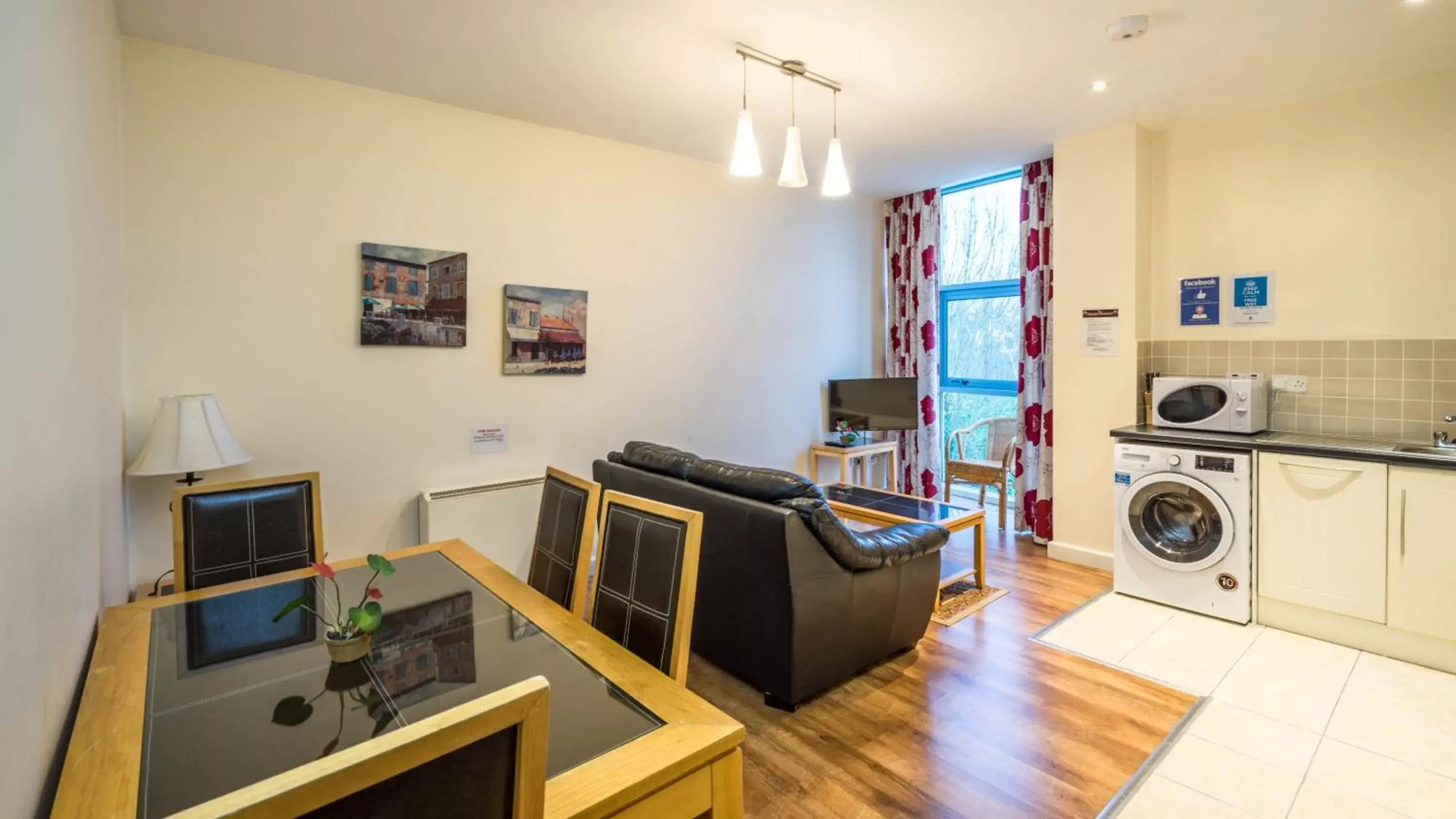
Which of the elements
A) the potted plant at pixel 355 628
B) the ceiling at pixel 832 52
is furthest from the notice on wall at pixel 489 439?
the potted plant at pixel 355 628

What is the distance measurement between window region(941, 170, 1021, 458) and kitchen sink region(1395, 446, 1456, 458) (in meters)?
2.17

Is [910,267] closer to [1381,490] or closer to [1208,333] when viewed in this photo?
[1208,333]

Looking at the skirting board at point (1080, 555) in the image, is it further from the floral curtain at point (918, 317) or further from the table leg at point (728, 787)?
the table leg at point (728, 787)

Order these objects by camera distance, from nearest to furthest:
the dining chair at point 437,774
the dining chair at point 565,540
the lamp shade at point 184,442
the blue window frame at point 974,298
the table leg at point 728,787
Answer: the dining chair at point 437,774, the table leg at point 728,787, the dining chair at point 565,540, the lamp shade at point 184,442, the blue window frame at point 974,298

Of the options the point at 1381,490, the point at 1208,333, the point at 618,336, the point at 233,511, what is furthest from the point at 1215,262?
the point at 233,511

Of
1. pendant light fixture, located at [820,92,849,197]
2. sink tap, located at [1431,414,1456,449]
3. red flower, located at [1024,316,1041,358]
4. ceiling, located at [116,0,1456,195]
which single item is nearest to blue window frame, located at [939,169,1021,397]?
red flower, located at [1024,316,1041,358]

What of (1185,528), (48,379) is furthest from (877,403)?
(48,379)

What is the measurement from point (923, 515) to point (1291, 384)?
2.17 meters

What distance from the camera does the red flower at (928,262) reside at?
214 inches

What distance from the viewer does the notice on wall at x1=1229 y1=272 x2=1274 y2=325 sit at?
146 inches

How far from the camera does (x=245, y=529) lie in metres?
2.15

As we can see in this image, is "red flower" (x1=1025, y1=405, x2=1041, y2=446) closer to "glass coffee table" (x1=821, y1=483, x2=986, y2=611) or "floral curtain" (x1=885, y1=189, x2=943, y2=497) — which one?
"floral curtain" (x1=885, y1=189, x2=943, y2=497)

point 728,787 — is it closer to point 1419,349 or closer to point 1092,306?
point 1092,306

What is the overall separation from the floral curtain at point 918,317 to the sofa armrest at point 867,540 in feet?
8.91
